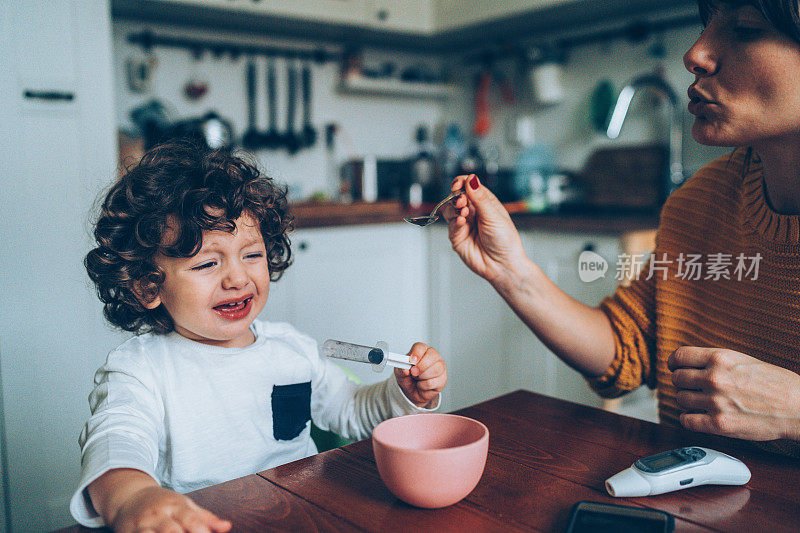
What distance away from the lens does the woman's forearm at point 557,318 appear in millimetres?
1051

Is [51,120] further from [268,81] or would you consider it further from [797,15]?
[797,15]

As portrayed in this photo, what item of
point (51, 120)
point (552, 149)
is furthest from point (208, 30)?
point (552, 149)

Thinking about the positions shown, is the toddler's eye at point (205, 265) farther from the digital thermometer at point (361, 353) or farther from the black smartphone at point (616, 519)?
the black smartphone at point (616, 519)

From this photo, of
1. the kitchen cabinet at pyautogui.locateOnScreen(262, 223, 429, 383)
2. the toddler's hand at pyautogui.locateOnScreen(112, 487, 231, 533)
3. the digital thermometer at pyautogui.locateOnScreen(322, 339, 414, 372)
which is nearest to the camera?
the toddler's hand at pyautogui.locateOnScreen(112, 487, 231, 533)

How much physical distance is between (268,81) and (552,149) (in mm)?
1345

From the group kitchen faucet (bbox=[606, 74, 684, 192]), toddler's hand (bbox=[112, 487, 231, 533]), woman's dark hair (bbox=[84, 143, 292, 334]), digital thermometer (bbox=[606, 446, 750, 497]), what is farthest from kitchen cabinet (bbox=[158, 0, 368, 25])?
digital thermometer (bbox=[606, 446, 750, 497])

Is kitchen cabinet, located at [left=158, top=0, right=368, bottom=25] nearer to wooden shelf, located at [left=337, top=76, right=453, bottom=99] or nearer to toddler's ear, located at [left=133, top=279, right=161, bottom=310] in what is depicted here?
wooden shelf, located at [left=337, top=76, right=453, bottom=99]

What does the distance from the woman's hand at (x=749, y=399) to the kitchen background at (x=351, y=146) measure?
886mm

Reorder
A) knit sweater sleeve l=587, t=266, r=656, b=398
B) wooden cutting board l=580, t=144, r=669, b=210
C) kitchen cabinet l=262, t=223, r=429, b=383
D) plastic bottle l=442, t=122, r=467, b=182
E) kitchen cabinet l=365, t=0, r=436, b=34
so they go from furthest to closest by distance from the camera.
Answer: plastic bottle l=442, t=122, r=467, b=182 < kitchen cabinet l=365, t=0, r=436, b=34 < wooden cutting board l=580, t=144, r=669, b=210 < kitchen cabinet l=262, t=223, r=429, b=383 < knit sweater sleeve l=587, t=266, r=656, b=398

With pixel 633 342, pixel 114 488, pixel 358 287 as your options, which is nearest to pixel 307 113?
pixel 358 287

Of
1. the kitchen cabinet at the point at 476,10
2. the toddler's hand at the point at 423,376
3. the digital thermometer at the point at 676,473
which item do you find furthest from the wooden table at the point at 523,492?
the kitchen cabinet at the point at 476,10

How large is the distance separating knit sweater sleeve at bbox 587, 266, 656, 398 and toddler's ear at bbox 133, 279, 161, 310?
734 millimetres

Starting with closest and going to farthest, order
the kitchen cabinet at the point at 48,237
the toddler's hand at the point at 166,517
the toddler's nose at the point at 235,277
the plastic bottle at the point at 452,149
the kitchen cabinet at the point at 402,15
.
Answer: the toddler's hand at the point at 166,517 < the toddler's nose at the point at 235,277 < the kitchen cabinet at the point at 48,237 < the kitchen cabinet at the point at 402,15 < the plastic bottle at the point at 452,149

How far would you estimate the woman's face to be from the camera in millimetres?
827
